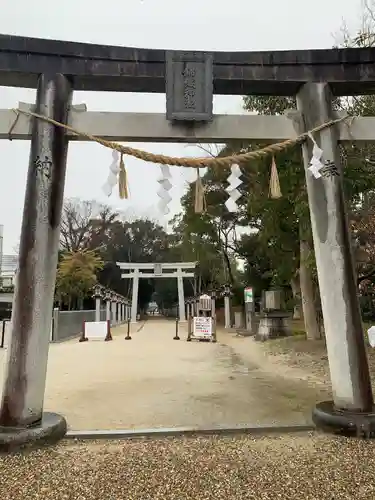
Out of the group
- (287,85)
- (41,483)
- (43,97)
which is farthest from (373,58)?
(41,483)

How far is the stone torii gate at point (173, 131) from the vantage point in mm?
3594

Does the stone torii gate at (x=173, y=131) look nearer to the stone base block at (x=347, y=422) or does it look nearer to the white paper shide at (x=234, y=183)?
the stone base block at (x=347, y=422)

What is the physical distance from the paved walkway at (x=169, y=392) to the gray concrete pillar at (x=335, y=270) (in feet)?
2.81

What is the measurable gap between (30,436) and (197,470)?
1421 mm

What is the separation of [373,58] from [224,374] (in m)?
6.11

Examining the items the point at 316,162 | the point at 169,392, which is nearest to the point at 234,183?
the point at 316,162

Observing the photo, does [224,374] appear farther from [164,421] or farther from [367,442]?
[367,442]

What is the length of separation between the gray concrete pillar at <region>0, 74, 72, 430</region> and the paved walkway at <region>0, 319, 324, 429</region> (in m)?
0.99

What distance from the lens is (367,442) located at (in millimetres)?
3387

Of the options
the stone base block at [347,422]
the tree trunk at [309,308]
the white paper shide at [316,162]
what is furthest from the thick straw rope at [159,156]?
the tree trunk at [309,308]

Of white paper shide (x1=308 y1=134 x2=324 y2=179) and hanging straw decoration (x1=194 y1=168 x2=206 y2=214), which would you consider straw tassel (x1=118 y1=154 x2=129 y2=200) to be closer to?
hanging straw decoration (x1=194 y1=168 x2=206 y2=214)

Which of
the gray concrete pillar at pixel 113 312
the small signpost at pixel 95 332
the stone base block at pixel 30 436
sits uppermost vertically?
the gray concrete pillar at pixel 113 312

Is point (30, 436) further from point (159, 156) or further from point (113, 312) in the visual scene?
point (113, 312)

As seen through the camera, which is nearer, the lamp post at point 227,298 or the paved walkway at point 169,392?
the paved walkway at point 169,392
